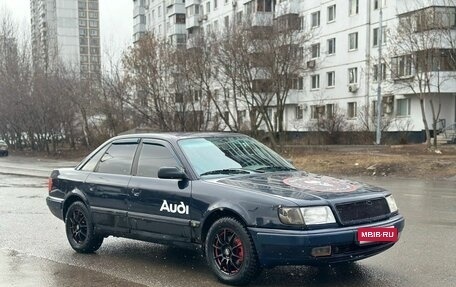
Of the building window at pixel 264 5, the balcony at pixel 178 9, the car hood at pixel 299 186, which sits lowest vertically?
the car hood at pixel 299 186

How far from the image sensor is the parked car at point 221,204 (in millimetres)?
4891

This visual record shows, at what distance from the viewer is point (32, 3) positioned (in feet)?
429

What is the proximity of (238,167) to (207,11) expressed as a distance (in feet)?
199

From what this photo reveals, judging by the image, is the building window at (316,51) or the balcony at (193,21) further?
the balcony at (193,21)

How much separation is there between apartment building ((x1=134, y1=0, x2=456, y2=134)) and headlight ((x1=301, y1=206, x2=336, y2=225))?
26.0 meters

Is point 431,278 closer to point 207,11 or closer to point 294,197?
point 294,197

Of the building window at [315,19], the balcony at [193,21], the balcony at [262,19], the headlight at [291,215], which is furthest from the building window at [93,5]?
the headlight at [291,215]

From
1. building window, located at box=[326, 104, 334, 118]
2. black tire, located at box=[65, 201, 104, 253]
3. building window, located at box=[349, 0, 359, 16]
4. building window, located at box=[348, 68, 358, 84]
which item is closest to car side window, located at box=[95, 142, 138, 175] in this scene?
black tire, located at box=[65, 201, 104, 253]

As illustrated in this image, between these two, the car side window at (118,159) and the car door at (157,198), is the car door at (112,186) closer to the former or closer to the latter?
the car side window at (118,159)

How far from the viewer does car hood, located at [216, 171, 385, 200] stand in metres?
5.03

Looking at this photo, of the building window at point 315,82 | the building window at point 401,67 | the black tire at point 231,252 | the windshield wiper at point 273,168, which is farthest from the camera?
the building window at point 315,82

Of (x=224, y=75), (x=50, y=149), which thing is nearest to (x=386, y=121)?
(x=224, y=75)

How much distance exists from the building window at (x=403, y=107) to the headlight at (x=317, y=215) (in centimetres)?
3537

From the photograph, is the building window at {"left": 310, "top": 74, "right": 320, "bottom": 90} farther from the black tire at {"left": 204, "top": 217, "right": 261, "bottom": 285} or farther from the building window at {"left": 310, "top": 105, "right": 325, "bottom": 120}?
the black tire at {"left": 204, "top": 217, "right": 261, "bottom": 285}
